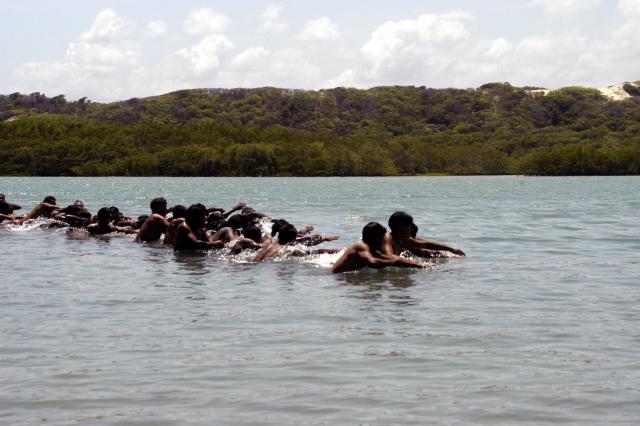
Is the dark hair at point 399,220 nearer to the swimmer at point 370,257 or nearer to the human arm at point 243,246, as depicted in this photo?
the swimmer at point 370,257

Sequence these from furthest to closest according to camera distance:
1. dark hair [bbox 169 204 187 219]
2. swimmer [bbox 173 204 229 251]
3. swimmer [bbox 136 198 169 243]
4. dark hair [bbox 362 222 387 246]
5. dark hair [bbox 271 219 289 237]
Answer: swimmer [bbox 136 198 169 243] → dark hair [bbox 169 204 187 219] → swimmer [bbox 173 204 229 251] → dark hair [bbox 271 219 289 237] → dark hair [bbox 362 222 387 246]

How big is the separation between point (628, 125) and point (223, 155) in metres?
93.3

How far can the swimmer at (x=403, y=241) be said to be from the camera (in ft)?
56.2

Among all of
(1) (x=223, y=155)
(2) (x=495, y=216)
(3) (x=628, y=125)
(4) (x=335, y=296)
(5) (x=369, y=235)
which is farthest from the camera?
(3) (x=628, y=125)

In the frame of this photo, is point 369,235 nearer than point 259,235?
Yes

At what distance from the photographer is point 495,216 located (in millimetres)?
41031

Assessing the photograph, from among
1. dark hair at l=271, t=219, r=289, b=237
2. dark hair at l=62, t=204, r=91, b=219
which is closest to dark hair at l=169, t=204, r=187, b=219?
dark hair at l=271, t=219, r=289, b=237

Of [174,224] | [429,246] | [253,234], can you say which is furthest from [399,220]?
[174,224]

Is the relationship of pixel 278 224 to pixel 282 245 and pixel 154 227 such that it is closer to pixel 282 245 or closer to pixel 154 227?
pixel 282 245

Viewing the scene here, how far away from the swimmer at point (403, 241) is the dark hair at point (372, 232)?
446 mm

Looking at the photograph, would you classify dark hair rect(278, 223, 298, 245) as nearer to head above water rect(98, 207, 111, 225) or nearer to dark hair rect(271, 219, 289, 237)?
dark hair rect(271, 219, 289, 237)

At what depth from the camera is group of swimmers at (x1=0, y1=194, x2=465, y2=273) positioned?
16625mm

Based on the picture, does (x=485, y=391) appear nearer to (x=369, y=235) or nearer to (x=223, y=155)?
(x=369, y=235)

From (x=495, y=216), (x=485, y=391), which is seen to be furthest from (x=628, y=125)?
(x=485, y=391)
